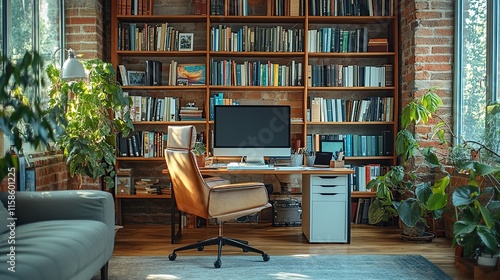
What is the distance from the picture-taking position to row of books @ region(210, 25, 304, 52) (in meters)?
5.94

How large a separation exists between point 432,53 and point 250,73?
1758 millimetres

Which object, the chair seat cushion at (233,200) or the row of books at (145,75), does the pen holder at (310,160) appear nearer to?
the chair seat cushion at (233,200)

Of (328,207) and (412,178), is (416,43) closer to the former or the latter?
(412,178)

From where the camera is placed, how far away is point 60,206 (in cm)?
344

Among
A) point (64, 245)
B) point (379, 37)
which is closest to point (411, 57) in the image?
point (379, 37)

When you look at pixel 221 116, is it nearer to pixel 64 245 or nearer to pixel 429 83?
pixel 429 83

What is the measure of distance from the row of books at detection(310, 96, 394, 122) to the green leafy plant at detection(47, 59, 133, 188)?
6.28 feet

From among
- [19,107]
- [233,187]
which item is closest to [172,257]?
[233,187]

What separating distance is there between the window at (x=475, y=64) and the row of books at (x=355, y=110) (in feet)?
2.64

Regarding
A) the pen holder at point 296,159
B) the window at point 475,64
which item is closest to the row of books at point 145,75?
the pen holder at point 296,159

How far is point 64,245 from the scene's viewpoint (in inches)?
107

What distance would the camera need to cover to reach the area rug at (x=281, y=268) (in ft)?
12.6

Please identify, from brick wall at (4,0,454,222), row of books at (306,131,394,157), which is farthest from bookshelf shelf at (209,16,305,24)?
row of books at (306,131,394,157)

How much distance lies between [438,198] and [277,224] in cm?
196
